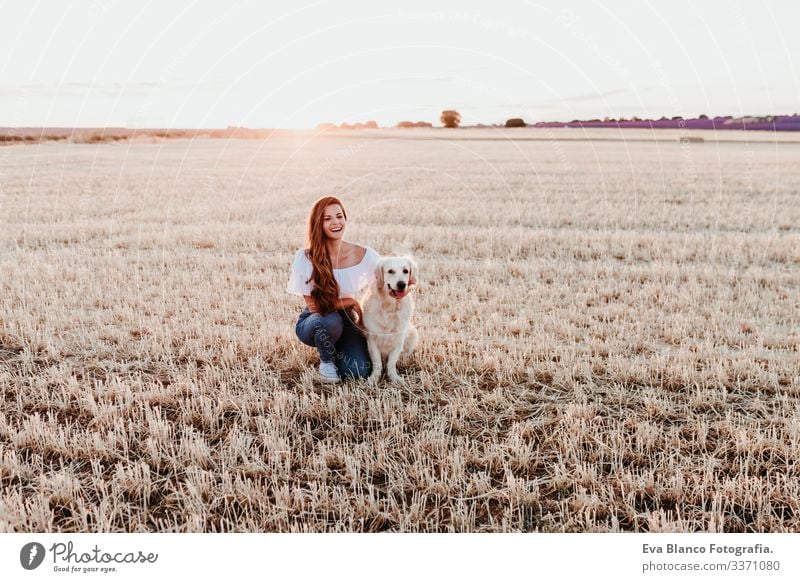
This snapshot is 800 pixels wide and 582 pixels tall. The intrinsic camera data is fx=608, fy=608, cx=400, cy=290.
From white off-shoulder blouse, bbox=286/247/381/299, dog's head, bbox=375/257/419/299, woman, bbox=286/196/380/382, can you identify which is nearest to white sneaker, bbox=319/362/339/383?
woman, bbox=286/196/380/382

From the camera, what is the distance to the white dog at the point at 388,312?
5086 millimetres

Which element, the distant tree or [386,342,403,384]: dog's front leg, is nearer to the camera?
[386,342,403,384]: dog's front leg

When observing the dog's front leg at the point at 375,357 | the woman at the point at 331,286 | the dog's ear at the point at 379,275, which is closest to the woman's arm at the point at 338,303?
the woman at the point at 331,286

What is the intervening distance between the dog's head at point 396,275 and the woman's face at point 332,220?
507 millimetres

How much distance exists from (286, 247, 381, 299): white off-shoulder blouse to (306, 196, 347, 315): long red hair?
2.9 inches

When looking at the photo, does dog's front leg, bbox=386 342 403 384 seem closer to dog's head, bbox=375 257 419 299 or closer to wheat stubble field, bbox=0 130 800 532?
wheat stubble field, bbox=0 130 800 532

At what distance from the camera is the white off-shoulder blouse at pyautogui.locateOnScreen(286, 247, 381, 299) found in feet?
18.1

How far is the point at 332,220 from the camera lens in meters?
5.32
